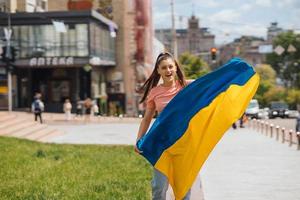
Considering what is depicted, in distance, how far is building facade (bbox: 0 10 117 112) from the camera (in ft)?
163

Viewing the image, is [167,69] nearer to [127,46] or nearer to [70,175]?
[70,175]

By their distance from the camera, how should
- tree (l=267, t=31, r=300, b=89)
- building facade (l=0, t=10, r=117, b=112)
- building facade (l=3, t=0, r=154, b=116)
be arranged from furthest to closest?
1. tree (l=267, t=31, r=300, b=89)
2. building facade (l=3, t=0, r=154, b=116)
3. building facade (l=0, t=10, r=117, b=112)

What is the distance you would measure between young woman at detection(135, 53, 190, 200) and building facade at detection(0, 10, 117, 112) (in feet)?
136

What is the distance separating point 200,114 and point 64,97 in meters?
47.6

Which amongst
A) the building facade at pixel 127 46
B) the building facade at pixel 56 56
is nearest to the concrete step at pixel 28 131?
the building facade at pixel 56 56

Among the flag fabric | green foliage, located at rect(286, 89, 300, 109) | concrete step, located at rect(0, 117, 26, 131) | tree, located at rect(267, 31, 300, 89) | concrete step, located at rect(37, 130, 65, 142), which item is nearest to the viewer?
the flag fabric

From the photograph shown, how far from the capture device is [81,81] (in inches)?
2104

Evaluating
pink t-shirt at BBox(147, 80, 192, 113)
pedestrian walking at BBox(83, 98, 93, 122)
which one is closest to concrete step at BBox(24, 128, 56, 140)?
pedestrian walking at BBox(83, 98, 93, 122)

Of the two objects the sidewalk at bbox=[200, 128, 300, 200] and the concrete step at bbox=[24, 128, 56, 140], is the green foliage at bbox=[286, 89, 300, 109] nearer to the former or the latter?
the concrete step at bbox=[24, 128, 56, 140]

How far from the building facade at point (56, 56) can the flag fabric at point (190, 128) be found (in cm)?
4167

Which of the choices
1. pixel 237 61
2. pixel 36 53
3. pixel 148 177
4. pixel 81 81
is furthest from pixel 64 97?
pixel 237 61

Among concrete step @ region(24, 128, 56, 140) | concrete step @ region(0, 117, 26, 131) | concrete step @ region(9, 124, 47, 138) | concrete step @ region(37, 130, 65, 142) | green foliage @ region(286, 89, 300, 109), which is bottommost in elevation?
green foliage @ region(286, 89, 300, 109)

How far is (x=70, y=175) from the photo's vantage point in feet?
36.9

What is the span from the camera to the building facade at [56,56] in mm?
49750
